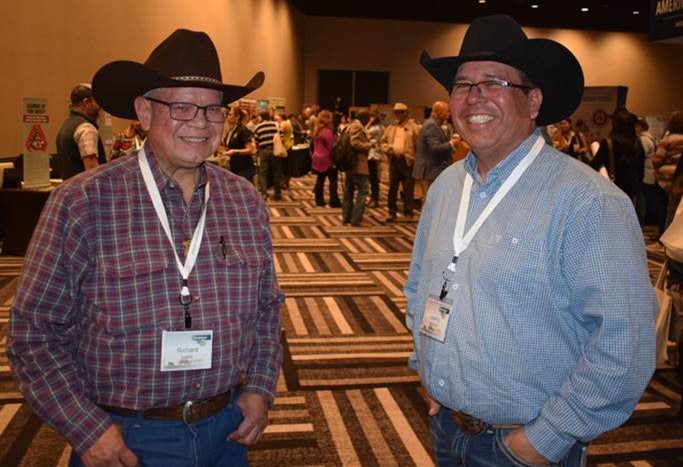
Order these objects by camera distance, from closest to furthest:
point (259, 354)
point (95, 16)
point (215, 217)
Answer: point (215, 217), point (259, 354), point (95, 16)

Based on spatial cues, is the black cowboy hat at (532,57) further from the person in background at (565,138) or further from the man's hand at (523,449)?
the person in background at (565,138)

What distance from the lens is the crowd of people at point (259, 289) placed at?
1234mm

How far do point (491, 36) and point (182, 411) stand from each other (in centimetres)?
110

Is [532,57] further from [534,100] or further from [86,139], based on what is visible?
[86,139]

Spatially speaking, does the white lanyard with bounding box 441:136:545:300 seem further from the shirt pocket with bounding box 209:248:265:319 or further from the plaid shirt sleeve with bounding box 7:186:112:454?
the plaid shirt sleeve with bounding box 7:186:112:454

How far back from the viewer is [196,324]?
1395mm

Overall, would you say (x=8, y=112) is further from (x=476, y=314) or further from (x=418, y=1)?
(x=418, y=1)

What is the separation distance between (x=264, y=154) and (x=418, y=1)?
32.6 feet

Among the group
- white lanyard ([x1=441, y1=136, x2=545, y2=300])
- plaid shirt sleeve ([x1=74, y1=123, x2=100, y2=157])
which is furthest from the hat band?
plaid shirt sleeve ([x1=74, y1=123, x2=100, y2=157])

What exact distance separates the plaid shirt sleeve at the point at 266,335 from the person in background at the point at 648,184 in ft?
24.7

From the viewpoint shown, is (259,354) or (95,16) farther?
(95,16)

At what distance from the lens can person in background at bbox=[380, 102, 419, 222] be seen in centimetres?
843

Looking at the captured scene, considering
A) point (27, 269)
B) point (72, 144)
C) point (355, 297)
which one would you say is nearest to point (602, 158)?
point (355, 297)

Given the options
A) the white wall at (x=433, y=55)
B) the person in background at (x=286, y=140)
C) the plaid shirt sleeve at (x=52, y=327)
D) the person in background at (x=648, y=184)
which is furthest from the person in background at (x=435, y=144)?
the white wall at (x=433, y=55)
